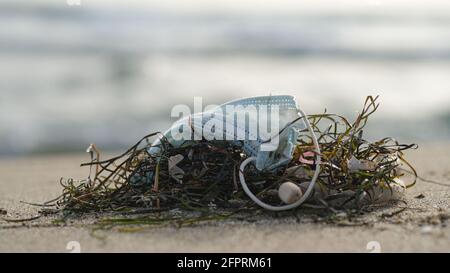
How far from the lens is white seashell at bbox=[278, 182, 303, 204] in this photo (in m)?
2.30

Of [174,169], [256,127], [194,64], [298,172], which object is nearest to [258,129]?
[256,127]

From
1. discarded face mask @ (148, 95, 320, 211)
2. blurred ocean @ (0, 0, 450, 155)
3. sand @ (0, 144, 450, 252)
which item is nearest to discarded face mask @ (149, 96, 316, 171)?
discarded face mask @ (148, 95, 320, 211)

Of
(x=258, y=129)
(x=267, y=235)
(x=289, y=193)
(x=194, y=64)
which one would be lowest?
(x=267, y=235)

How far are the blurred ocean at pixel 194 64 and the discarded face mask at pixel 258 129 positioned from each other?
4.44 metres

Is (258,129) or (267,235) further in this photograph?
(258,129)

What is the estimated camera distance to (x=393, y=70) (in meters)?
11.0

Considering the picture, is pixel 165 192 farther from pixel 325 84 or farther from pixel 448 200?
pixel 325 84

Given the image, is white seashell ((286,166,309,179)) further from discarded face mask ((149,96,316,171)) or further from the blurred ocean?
the blurred ocean

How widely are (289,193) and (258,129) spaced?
1.02ft

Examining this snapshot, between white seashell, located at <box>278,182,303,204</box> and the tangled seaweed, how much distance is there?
0.36 ft

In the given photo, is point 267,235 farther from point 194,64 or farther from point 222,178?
point 194,64

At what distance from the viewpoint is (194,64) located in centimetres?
1113

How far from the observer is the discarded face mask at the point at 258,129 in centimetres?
241
